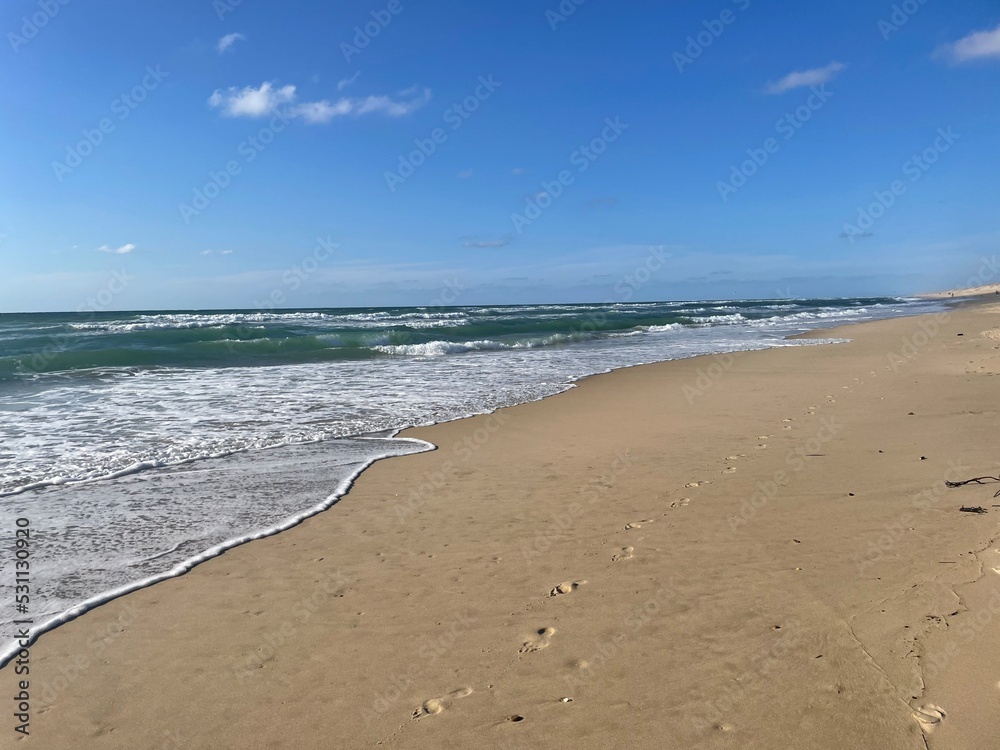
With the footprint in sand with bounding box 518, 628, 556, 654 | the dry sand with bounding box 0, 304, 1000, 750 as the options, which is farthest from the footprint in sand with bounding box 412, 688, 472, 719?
the footprint in sand with bounding box 518, 628, 556, 654

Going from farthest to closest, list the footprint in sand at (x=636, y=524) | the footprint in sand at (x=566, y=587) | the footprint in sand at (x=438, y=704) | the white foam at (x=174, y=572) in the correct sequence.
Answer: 1. the footprint in sand at (x=636, y=524)
2. the footprint in sand at (x=566, y=587)
3. the white foam at (x=174, y=572)
4. the footprint in sand at (x=438, y=704)

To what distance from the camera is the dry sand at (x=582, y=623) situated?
263 centimetres

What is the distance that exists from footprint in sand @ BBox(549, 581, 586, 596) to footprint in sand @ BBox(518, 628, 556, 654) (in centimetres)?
42

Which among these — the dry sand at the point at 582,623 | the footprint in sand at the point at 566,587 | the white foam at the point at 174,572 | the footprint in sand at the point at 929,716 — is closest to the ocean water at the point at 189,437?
the white foam at the point at 174,572

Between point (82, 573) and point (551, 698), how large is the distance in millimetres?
3481

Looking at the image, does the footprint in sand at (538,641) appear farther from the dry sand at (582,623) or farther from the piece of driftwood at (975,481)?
the piece of driftwood at (975,481)

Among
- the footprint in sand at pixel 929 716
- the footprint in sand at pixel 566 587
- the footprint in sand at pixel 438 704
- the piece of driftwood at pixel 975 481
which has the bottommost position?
the footprint in sand at pixel 438 704

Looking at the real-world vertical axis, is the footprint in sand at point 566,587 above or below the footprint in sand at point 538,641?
above

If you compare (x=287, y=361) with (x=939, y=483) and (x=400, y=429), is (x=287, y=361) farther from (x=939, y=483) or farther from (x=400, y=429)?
(x=939, y=483)

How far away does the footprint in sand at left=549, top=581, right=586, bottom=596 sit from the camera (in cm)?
375

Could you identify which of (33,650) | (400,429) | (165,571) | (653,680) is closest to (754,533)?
(653,680)

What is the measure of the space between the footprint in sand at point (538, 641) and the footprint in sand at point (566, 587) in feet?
1.37

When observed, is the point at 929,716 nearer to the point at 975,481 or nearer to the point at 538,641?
the point at 538,641

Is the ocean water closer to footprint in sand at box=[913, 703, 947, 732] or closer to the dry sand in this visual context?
the dry sand
